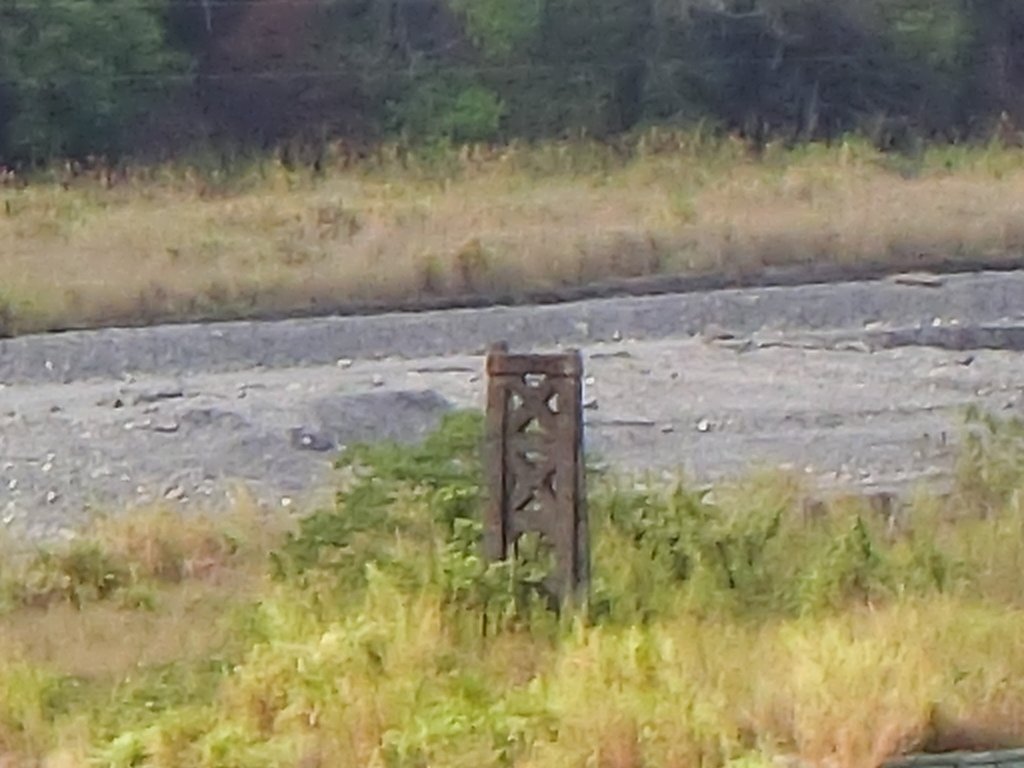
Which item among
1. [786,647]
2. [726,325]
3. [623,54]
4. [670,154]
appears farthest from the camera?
[623,54]

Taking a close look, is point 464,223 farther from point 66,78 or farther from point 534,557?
point 534,557

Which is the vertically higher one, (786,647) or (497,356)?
(497,356)

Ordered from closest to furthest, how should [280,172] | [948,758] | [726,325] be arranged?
1. [948,758]
2. [726,325]
3. [280,172]

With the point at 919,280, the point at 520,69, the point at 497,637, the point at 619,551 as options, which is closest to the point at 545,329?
the point at 919,280

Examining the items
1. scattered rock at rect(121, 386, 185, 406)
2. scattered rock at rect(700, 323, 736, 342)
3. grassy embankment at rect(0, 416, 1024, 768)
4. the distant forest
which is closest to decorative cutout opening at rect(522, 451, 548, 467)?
grassy embankment at rect(0, 416, 1024, 768)

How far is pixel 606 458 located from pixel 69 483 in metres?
2.41

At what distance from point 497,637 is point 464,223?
1304 cm

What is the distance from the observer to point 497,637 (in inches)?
247

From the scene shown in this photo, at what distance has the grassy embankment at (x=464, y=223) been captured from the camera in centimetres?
1641

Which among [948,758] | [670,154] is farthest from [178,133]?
[948,758]

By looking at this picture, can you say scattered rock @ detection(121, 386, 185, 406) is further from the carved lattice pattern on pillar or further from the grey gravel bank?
the carved lattice pattern on pillar

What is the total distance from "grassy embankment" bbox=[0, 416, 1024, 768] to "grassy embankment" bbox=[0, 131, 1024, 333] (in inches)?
306

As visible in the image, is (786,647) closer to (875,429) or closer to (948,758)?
(948,758)

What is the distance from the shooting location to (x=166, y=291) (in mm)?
16062
